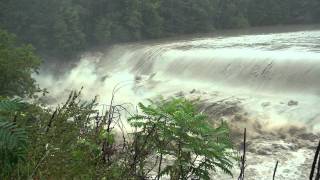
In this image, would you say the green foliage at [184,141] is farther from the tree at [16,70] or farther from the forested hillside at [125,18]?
the forested hillside at [125,18]

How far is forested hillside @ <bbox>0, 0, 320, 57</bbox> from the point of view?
3061 centimetres

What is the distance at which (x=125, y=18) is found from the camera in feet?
111

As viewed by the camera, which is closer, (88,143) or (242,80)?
(88,143)

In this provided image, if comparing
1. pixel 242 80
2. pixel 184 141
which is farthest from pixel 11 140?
pixel 242 80

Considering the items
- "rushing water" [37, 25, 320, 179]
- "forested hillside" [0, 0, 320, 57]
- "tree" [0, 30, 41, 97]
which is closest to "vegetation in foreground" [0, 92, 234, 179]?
"rushing water" [37, 25, 320, 179]

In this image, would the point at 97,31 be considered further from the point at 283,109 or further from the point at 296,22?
the point at 283,109

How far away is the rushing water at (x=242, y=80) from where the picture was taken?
517 inches

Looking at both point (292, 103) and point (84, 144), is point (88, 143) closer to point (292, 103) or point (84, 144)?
point (84, 144)

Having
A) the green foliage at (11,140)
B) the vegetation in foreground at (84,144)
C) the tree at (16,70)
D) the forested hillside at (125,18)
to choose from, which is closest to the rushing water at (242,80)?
the tree at (16,70)

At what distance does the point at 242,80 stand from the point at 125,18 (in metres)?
17.3

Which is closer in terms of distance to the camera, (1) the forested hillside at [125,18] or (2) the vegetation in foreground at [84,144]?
(2) the vegetation in foreground at [84,144]

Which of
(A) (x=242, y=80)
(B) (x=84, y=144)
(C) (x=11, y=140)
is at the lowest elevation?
(A) (x=242, y=80)

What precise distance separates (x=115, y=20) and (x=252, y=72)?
17507 mm

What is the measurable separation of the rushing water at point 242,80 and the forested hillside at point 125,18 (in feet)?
12.5
